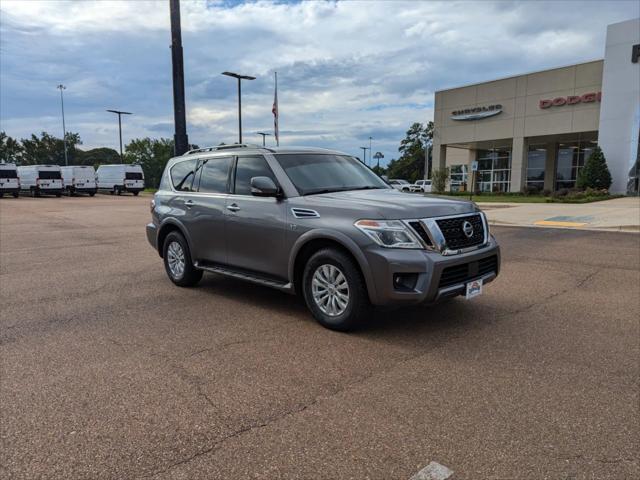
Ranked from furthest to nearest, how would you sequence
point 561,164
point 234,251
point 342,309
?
1. point 561,164
2. point 234,251
3. point 342,309

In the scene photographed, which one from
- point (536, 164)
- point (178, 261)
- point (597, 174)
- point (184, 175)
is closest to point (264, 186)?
point (184, 175)

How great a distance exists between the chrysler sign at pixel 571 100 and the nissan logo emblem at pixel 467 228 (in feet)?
106

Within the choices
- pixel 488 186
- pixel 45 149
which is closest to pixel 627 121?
pixel 488 186

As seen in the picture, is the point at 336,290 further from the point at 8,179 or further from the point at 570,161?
the point at 570,161

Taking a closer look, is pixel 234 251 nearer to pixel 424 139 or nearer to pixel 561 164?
pixel 561 164

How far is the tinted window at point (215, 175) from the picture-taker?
20.2 ft

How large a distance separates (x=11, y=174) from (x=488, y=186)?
128 ft

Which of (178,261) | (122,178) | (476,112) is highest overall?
(476,112)

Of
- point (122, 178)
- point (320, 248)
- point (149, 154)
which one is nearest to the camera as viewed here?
point (320, 248)

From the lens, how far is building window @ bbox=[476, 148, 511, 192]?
44.1 m

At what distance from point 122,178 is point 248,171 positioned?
36.8 m

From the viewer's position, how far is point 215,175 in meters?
6.32

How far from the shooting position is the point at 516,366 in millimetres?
3998

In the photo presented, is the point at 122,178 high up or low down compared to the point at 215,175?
down
